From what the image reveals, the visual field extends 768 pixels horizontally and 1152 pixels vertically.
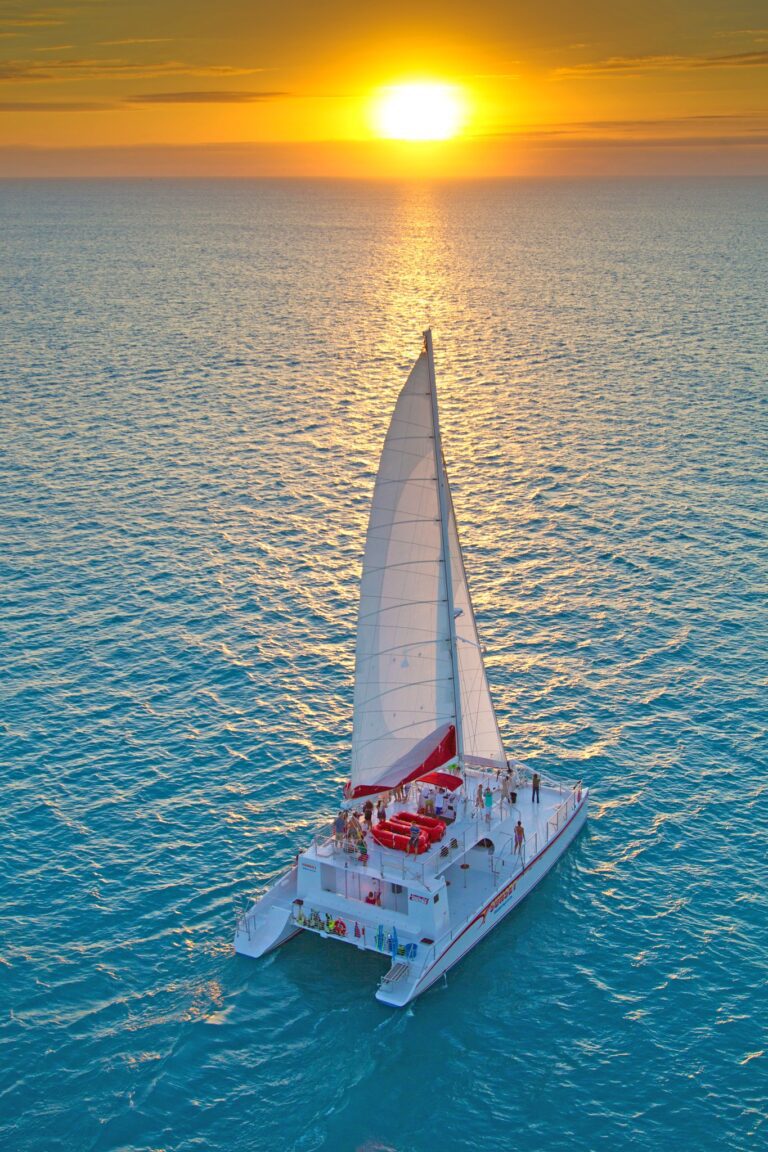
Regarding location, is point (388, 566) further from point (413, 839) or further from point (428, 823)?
point (413, 839)

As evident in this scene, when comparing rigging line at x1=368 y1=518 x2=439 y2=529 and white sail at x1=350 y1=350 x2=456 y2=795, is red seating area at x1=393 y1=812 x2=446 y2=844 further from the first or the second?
rigging line at x1=368 y1=518 x2=439 y2=529

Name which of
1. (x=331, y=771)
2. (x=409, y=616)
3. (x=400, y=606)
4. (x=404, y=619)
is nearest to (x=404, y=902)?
(x=404, y=619)

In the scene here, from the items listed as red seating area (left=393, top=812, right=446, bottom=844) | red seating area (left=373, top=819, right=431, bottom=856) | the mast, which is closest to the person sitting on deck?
red seating area (left=373, top=819, right=431, bottom=856)

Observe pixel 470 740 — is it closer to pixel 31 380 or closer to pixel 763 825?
pixel 763 825

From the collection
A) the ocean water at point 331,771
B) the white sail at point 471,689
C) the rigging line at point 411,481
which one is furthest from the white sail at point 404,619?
the ocean water at point 331,771

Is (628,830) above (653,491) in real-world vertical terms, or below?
below

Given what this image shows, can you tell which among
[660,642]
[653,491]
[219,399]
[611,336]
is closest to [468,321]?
[611,336]
